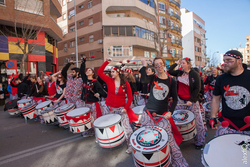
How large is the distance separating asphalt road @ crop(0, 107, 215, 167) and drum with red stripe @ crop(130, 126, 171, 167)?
3.42ft

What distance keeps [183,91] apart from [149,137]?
191 centimetres

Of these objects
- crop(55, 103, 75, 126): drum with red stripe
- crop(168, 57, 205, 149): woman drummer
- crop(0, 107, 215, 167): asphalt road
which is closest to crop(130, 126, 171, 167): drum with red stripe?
crop(0, 107, 215, 167): asphalt road

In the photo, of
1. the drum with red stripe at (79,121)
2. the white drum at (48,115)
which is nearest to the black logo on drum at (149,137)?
the drum with red stripe at (79,121)

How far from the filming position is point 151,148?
7.31 feet

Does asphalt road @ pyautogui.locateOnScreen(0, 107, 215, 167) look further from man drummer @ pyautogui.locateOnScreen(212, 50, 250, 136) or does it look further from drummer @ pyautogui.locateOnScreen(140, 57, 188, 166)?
man drummer @ pyautogui.locateOnScreen(212, 50, 250, 136)

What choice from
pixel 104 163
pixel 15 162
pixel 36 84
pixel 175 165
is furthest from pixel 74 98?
pixel 175 165

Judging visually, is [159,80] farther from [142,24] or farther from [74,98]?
[142,24]

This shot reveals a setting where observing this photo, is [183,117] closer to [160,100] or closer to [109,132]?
[160,100]

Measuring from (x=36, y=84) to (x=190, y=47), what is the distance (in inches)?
1911

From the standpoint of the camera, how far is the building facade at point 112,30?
23.5 meters

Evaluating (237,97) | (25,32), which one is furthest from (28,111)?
(25,32)

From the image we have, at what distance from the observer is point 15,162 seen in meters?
3.52

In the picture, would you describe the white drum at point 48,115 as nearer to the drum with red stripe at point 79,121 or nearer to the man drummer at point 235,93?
the drum with red stripe at point 79,121

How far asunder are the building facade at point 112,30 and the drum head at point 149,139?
2051cm
